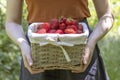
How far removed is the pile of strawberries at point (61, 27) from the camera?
185 centimetres

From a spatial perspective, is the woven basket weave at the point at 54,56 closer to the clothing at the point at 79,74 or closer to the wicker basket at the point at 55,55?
the wicker basket at the point at 55,55

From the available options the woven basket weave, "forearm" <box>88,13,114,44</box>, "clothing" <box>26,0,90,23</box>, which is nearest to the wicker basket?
the woven basket weave

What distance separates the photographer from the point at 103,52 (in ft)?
15.5

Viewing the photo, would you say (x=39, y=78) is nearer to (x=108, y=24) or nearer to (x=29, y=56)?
(x=29, y=56)

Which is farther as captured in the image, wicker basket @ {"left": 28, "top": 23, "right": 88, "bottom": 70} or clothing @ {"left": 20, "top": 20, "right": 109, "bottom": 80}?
clothing @ {"left": 20, "top": 20, "right": 109, "bottom": 80}

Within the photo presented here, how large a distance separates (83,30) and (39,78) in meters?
0.39

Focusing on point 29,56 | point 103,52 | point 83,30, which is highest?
point 83,30

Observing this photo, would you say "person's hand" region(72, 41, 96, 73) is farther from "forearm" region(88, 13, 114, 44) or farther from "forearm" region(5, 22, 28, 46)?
"forearm" region(5, 22, 28, 46)

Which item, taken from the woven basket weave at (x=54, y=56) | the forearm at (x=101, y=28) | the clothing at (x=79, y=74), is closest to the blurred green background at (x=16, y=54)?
the clothing at (x=79, y=74)

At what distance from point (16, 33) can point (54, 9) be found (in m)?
0.22

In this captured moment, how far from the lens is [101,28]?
6.75 feet

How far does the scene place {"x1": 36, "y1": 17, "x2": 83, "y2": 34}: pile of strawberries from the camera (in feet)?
6.07

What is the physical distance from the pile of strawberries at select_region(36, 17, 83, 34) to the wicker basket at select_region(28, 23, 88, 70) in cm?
6

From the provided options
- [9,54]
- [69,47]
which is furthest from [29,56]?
[9,54]
